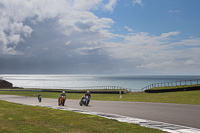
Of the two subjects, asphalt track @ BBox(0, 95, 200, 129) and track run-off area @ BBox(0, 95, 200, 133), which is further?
asphalt track @ BBox(0, 95, 200, 129)

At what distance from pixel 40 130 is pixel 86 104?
13574 millimetres

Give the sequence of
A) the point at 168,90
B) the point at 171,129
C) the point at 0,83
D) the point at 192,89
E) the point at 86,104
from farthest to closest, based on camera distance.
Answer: the point at 0,83
the point at 168,90
the point at 192,89
the point at 86,104
the point at 171,129

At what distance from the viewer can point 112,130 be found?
9.70 m

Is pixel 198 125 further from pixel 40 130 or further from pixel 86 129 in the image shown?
pixel 40 130

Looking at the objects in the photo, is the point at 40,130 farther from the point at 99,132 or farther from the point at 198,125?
the point at 198,125

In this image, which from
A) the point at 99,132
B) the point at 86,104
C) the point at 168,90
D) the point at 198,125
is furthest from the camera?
the point at 168,90

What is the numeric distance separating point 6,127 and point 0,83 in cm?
9402

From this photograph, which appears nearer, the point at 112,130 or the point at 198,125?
the point at 112,130

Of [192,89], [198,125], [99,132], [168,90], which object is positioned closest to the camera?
[99,132]

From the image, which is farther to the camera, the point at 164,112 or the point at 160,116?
the point at 164,112

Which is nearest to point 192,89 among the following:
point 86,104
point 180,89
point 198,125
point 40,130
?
point 180,89

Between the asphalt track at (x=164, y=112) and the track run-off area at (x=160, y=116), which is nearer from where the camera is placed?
the track run-off area at (x=160, y=116)

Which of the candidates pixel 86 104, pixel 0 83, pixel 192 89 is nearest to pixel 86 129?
pixel 86 104

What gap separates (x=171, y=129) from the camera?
995cm
